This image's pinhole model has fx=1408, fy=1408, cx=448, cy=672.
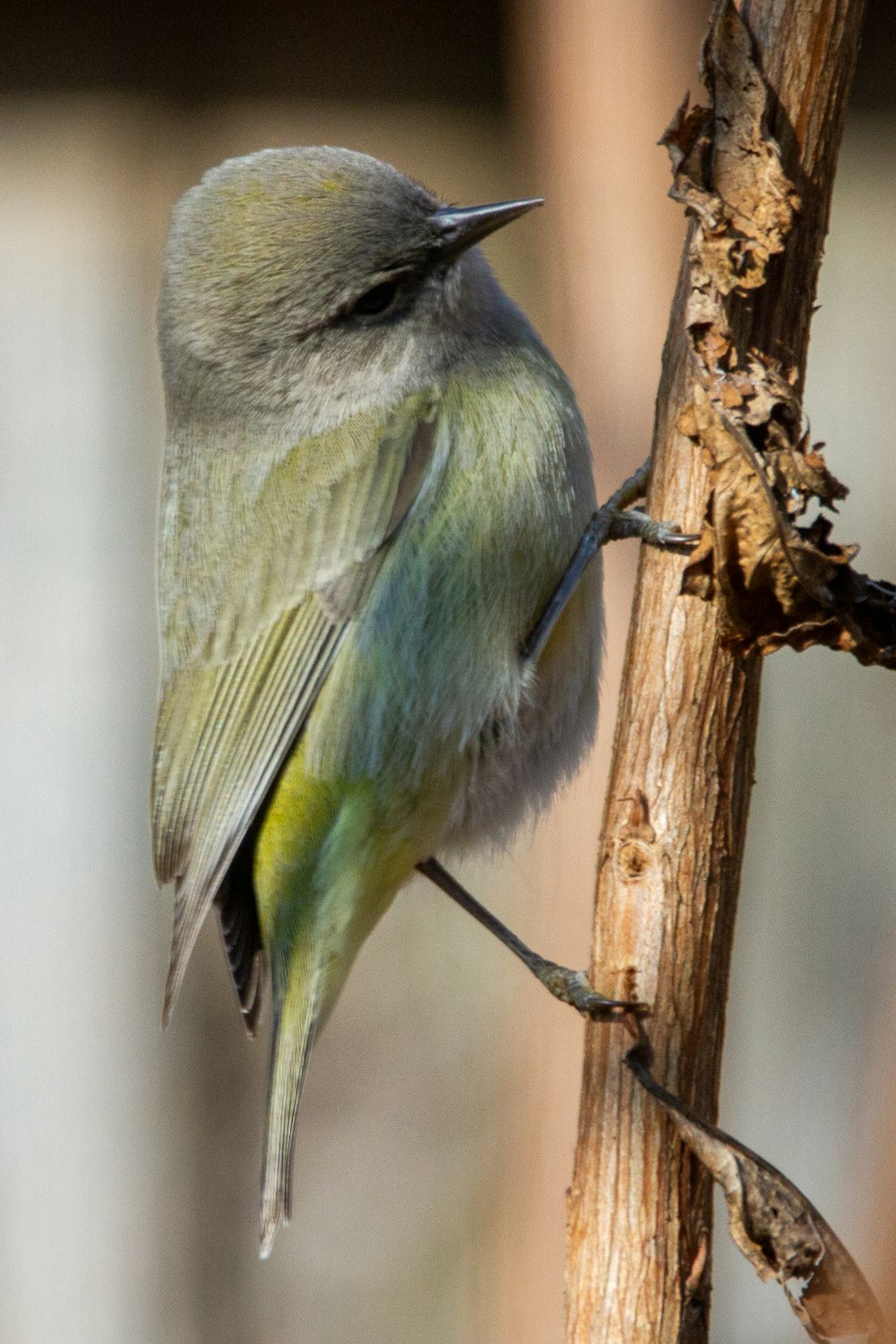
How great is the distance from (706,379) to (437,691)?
2.80ft

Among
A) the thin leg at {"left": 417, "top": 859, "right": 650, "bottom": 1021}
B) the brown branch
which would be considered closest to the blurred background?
the thin leg at {"left": 417, "top": 859, "right": 650, "bottom": 1021}

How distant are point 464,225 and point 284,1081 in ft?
4.59

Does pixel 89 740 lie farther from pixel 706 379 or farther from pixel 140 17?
pixel 706 379

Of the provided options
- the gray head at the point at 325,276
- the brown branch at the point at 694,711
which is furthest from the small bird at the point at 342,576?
the brown branch at the point at 694,711

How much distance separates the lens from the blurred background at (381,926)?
308 centimetres

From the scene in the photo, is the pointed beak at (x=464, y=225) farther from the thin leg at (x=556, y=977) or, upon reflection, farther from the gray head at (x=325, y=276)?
the thin leg at (x=556, y=977)

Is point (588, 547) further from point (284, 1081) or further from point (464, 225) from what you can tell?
point (284, 1081)

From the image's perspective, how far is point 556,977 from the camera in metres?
2.02

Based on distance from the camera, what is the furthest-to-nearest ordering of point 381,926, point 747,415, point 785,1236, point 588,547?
point 381,926
point 588,547
point 785,1236
point 747,415

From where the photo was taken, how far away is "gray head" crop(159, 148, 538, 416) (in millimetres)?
2271

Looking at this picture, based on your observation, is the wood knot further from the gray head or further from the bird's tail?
the gray head

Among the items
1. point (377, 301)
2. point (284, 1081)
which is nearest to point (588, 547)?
point (377, 301)

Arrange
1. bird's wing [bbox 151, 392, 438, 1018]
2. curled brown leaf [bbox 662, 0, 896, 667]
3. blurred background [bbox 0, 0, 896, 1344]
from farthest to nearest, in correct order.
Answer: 1. blurred background [bbox 0, 0, 896, 1344]
2. bird's wing [bbox 151, 392, 438, 1018]
3. curled brown leaf [bbox 662, 0, 896, 667]

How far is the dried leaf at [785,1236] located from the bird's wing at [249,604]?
37.2 inches
